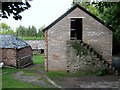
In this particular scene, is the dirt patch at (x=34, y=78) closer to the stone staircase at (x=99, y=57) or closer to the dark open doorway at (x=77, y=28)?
the stone staircase at (x=99, y=57)

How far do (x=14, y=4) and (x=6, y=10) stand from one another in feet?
1.37

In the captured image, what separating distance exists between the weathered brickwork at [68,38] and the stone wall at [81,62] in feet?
2.30

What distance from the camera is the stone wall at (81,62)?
41.8 ft

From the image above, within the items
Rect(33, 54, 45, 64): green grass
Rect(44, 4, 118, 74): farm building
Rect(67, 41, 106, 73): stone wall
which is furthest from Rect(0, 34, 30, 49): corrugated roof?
Rect(67, 41, 106, 73): stone wall

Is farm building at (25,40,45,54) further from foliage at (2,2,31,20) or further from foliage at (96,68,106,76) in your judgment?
foliage at (2,2,31,20)

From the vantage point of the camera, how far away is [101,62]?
41.4 ft

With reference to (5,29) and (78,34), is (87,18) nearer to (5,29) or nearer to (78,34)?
(78,34)

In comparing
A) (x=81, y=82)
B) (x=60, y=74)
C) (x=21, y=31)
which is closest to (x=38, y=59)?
(x=60, y=74)

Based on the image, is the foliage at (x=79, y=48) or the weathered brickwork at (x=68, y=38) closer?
the foliage at (x=79, y=48)

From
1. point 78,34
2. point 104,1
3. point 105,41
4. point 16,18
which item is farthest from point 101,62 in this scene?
point 16,18

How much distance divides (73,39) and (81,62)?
108 inches

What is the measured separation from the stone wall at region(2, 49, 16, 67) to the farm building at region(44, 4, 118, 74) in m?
5.56

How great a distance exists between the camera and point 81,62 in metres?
13.1

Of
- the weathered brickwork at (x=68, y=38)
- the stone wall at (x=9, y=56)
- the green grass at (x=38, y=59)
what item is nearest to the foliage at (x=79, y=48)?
the weathered brickwork at (x=68, y=38)
